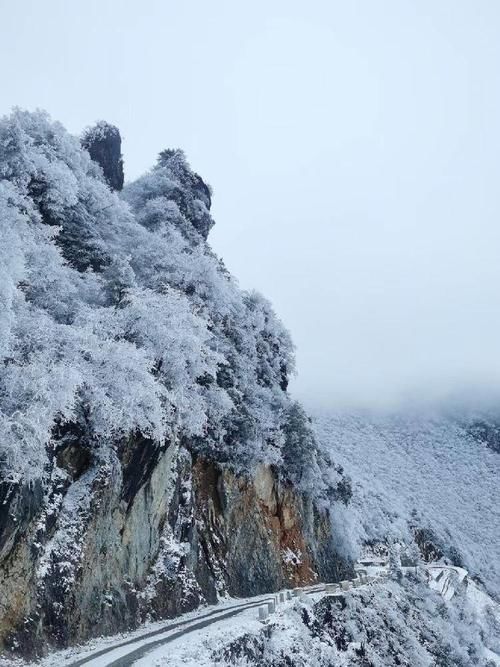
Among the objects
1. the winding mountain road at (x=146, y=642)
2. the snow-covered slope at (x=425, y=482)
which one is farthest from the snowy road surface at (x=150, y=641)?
the snow-covered slope at (x=425, y=482)

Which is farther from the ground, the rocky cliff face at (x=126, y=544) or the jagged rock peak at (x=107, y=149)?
the jagged rock peak at (x=107, y=149)

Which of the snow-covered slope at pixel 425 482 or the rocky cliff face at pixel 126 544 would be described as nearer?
the rocky cliff face at pixel 126 544

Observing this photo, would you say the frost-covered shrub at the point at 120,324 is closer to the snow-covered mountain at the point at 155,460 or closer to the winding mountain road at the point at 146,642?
the snow-covered mountain at the point at 155,460

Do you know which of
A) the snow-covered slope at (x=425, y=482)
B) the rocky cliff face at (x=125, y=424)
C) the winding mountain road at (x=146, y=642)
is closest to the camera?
the winding mountain road at (x=146, y=642)

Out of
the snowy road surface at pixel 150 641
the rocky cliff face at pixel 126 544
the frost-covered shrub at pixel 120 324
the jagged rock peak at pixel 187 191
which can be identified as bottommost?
the snowy road surface at pixel 150 641

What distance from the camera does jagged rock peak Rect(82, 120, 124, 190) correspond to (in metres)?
43.9

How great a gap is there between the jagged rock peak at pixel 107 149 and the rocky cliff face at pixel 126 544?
26.3 m

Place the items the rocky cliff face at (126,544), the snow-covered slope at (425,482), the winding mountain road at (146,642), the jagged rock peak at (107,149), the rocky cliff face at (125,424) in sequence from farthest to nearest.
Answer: the snow-covered slope at (425,482), the jagged rock peak at (107,149), the rocky cliff face at (125,424), the rocky cliff face at (126,544), the winding mountain road at (146,642)

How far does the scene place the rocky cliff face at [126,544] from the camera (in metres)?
15.2

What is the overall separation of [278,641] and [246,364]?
19.7m

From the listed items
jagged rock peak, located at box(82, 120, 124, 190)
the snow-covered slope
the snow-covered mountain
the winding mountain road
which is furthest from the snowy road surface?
jagged rock peak, located at box(82, 120, 124, 190)

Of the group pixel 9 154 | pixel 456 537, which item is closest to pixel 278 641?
pixel 9 154

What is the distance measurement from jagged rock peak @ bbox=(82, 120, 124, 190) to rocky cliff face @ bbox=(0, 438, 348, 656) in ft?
86.4

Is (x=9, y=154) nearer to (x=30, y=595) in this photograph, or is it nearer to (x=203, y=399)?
(x=203, y=399)
